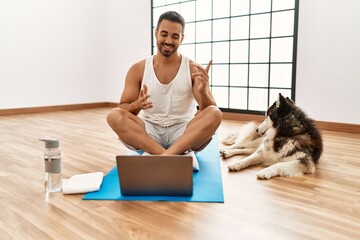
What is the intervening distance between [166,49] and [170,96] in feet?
0.96

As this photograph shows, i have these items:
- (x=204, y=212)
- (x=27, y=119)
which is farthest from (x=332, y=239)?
(x=27, y=119)

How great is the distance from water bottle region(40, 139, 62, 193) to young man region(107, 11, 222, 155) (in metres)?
0.35

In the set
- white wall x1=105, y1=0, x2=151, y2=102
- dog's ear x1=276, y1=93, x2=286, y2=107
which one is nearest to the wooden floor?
dog's ear x1=276, y1=93, x2=286, y2=107

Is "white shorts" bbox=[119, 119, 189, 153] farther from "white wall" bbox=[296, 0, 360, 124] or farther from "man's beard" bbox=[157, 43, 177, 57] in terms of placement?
"white wall" bbox=[296, 0, 360, 124]

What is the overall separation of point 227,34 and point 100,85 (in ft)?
9.61

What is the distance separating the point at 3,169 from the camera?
2.04m

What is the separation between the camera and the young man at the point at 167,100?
1.81m

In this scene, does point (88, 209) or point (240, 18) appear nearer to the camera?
point (88, 209)

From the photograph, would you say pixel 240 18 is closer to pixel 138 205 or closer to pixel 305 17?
pixel 305 17

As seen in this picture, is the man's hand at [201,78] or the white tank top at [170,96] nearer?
the man's hand at [201,78]

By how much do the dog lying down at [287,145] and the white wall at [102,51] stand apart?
1565 millimetres

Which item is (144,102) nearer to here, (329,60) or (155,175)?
(155,175)

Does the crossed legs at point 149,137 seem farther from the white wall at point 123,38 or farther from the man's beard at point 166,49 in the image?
the white wall at point 123,38

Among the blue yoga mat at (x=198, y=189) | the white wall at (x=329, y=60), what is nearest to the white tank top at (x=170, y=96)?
the blue yoga mat at (x=198, y=189)
